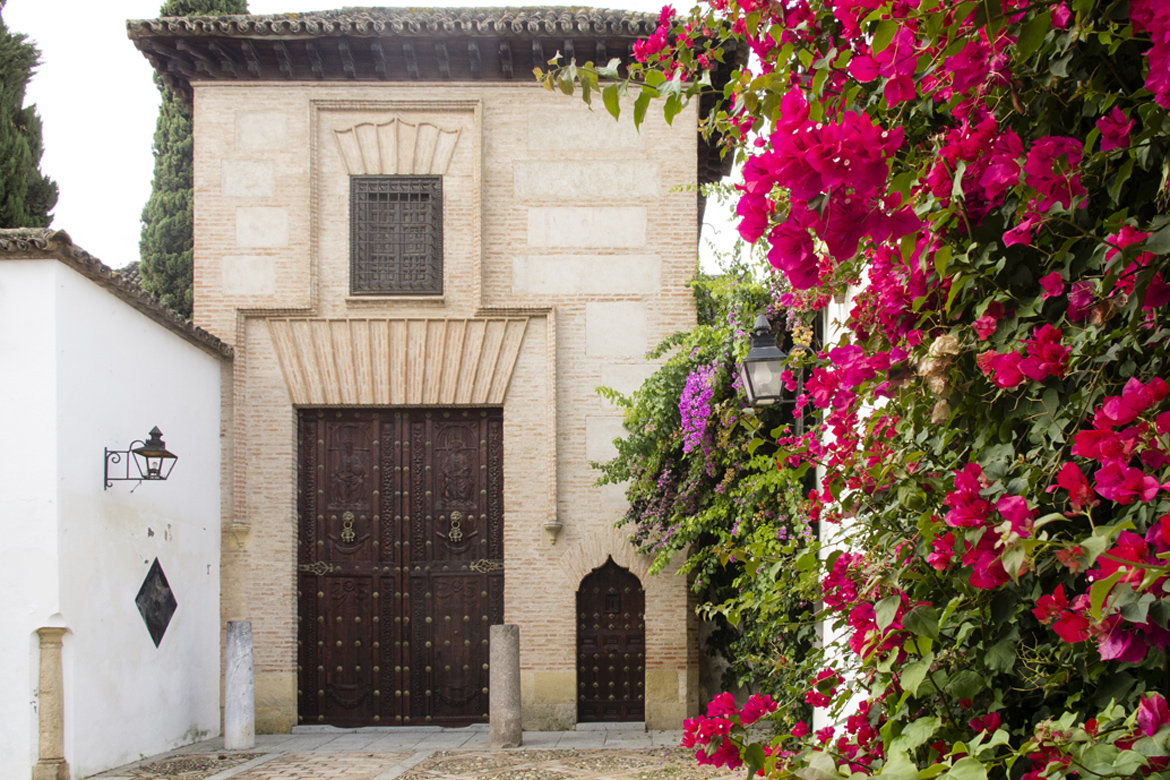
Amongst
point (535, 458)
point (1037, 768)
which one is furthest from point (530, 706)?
point (1037, 768)

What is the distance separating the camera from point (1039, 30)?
1216mm

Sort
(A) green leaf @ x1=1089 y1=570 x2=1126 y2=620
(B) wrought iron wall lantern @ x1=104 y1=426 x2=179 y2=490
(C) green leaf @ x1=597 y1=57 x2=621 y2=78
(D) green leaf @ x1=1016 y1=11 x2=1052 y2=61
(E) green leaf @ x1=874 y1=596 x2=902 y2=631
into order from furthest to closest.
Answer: (B) wrought iron wall lantern @ x1=104 y1=426 x2=179 y2=490 < (C) green leaf @ x1=597 y1=57 x2=621 y2=78 < (E) green leaf @ x1=874 y1=596 x2=902 y2=631 < (D) green leaf @ x1=1016 y1=11 x2=1052 y2=61 < (A) green leaf @ x1=1089 y1=570 x2=1126 y2=620

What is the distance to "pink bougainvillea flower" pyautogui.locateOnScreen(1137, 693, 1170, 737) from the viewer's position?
42.7 inches

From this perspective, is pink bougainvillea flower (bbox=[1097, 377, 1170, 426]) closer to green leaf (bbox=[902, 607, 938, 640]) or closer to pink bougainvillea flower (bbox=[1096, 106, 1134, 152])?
pink bougainvillea flower (bbox=[1096, 106, 1134, 152])

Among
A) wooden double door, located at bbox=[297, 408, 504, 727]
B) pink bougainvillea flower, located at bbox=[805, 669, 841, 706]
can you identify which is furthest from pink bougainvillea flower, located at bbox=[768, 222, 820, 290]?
wooden double door, located at bbox=[297, 408, 504, 727]

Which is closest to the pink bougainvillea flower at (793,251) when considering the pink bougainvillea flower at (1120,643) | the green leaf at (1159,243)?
the green leaf at (1159,243)

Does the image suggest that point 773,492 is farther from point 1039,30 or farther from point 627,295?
point 1039,30

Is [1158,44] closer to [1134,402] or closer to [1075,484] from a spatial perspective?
[1134,402]

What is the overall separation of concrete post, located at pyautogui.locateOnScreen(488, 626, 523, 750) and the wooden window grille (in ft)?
11.7

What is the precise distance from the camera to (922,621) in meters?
1.52

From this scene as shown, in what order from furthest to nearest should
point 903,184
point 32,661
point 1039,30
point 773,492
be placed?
point 32,661 < point 773,492 < point 903,184 < point 1039,30

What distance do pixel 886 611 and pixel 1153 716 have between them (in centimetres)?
49

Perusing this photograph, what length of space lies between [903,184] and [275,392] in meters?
9.23

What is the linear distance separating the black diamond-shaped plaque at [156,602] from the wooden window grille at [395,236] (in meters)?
3.29
